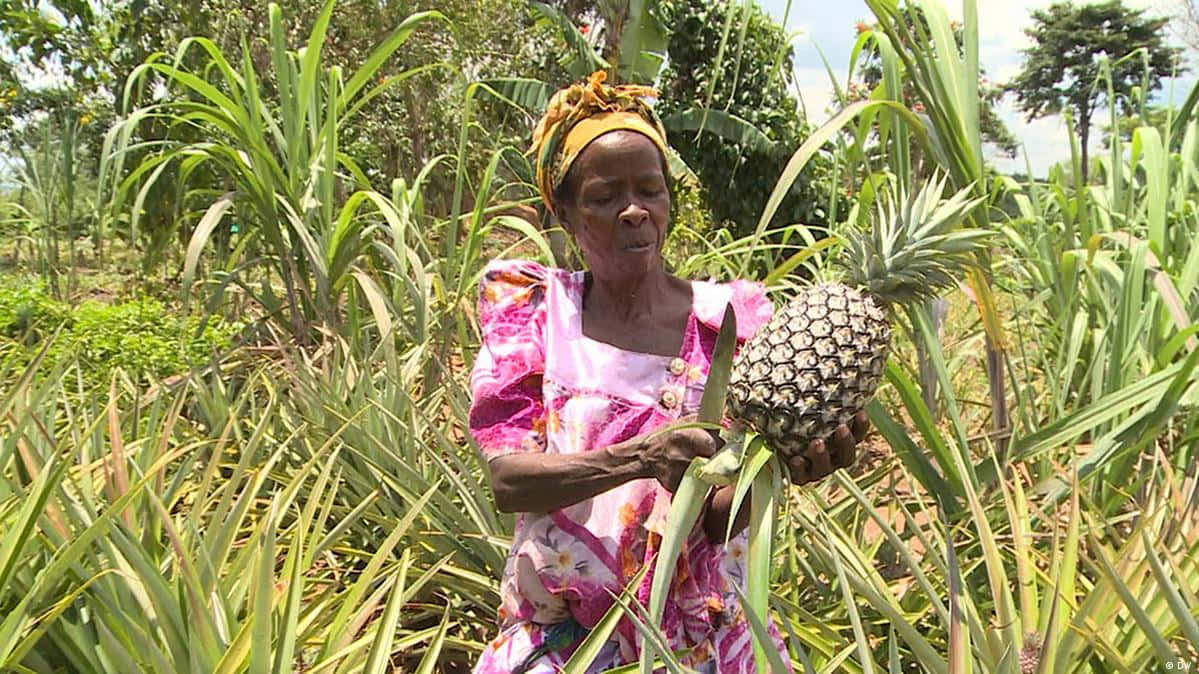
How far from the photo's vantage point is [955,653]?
92 cm

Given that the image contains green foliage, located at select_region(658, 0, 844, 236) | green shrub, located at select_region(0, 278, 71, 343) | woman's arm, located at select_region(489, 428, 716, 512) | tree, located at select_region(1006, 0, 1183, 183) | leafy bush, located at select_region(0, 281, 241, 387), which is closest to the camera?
woman's arm, located at select_region(489, 428, 716, 512)

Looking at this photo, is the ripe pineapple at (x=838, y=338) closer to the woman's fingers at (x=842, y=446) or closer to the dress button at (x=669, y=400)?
the woman's fingers at (x=842, y=446)

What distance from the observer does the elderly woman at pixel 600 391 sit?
111cm

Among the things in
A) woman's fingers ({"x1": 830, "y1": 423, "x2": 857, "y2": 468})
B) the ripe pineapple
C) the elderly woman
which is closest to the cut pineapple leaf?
the ripe pineapple

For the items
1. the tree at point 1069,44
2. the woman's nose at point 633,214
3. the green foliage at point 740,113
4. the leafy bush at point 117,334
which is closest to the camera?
the woman's nose at point 633,214

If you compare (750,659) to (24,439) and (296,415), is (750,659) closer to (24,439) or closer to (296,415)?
(24,439)

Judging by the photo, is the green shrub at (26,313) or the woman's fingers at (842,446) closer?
the woman's fingers at (842,446)

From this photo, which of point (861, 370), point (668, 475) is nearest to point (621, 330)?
point (668, 475)

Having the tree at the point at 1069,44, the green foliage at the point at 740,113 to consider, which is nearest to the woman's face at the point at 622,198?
the green foliage at the point at 740,113

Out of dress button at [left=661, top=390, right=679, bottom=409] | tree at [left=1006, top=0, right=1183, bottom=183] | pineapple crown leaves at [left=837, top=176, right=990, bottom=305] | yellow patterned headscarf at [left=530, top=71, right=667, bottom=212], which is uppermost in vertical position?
tree at [left=1006, top=0, right=1183, bottom=183]

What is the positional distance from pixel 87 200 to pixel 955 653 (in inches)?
201

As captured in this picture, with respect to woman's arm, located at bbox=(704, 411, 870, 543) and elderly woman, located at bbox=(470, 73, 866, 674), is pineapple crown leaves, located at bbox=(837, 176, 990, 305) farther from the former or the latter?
elderly woman, located at bbox=(470, 73, 866, 674)

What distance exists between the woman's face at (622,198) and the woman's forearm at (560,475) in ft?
0.94

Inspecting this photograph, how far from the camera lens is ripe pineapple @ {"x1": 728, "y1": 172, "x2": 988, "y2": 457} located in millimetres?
803
